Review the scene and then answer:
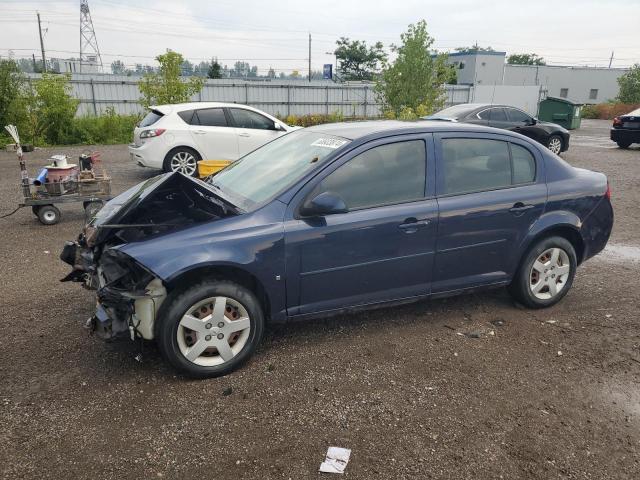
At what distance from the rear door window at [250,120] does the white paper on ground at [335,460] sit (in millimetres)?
9233

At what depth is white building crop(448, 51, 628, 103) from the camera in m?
50.1

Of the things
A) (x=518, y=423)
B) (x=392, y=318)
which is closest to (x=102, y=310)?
(x=392, y=318)

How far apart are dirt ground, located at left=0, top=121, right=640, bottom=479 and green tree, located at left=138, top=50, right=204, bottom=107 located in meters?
14.6

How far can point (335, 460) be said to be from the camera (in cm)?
276

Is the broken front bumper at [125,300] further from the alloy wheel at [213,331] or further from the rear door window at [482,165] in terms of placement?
the rear door window at [482,165]

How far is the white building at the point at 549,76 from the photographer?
1972 inches

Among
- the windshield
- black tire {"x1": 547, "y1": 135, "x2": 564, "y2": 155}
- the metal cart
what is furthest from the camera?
black tire {"x1": 547, "y1": 135, "x2": 564, "y2": 155}

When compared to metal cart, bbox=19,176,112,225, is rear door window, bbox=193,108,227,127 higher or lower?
higher

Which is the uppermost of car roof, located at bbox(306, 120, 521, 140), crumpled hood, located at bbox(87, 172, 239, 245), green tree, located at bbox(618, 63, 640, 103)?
green tree, located at bbox(618, 63, 640, 103)

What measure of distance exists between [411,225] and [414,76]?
17.4 m

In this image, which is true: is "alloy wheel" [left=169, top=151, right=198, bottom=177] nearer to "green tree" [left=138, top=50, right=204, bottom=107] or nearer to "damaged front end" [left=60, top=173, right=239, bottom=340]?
"damaged front end" [left=60, top=173, right=239, bottom=340]

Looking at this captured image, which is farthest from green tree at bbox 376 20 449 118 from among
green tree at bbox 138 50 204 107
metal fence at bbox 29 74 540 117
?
green tree at bbox 138 50 204 107

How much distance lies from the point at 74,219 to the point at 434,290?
19.6 feet

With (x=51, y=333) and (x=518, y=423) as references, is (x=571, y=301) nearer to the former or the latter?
(x=518, y=423)
